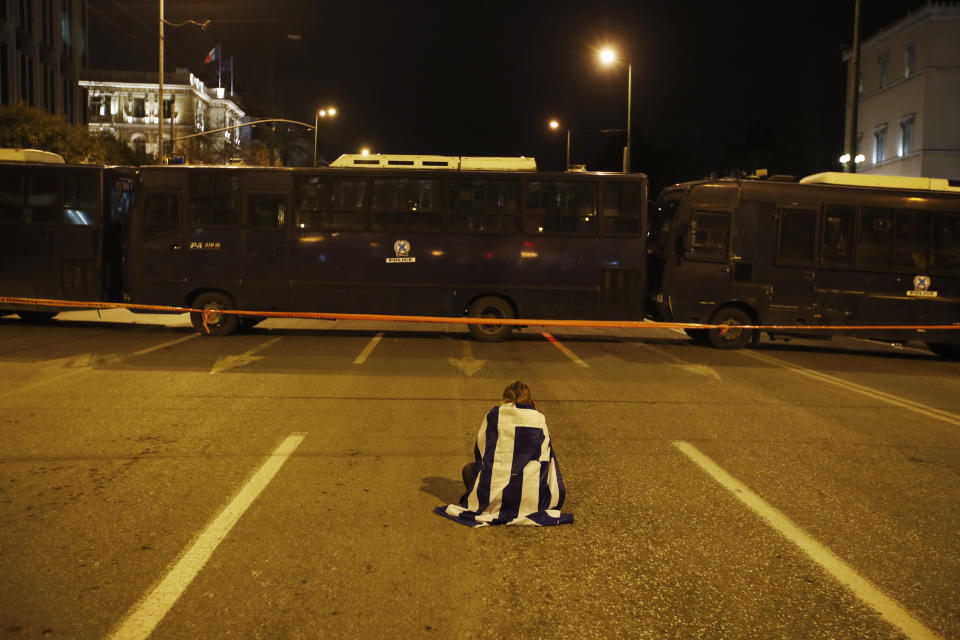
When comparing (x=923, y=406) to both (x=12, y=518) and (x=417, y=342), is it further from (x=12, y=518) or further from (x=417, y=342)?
(x=12, y=518)

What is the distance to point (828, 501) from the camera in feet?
20.6

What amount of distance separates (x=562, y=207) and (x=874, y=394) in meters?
7.24

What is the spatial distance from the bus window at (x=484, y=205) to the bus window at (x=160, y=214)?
18.3ft

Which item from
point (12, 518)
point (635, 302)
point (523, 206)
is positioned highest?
point (523, 206)

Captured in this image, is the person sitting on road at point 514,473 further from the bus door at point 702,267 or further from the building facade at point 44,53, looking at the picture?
the building facade at point 44,53

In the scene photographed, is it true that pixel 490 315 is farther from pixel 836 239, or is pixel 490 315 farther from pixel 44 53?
pixel 44 53

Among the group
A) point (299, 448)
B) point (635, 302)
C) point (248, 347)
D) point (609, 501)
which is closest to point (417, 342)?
point (248, 347)

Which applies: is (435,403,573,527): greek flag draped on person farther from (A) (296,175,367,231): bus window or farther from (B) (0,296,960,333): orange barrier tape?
(A) (296,175,367,231): bus window

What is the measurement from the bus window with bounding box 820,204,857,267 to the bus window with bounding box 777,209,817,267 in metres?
0.23

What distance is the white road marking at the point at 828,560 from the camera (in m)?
4.16

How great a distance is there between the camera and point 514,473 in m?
5.48

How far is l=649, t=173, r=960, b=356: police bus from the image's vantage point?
1630cm

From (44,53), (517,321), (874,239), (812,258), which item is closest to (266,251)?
(517,321)

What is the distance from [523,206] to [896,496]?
36.4ft
